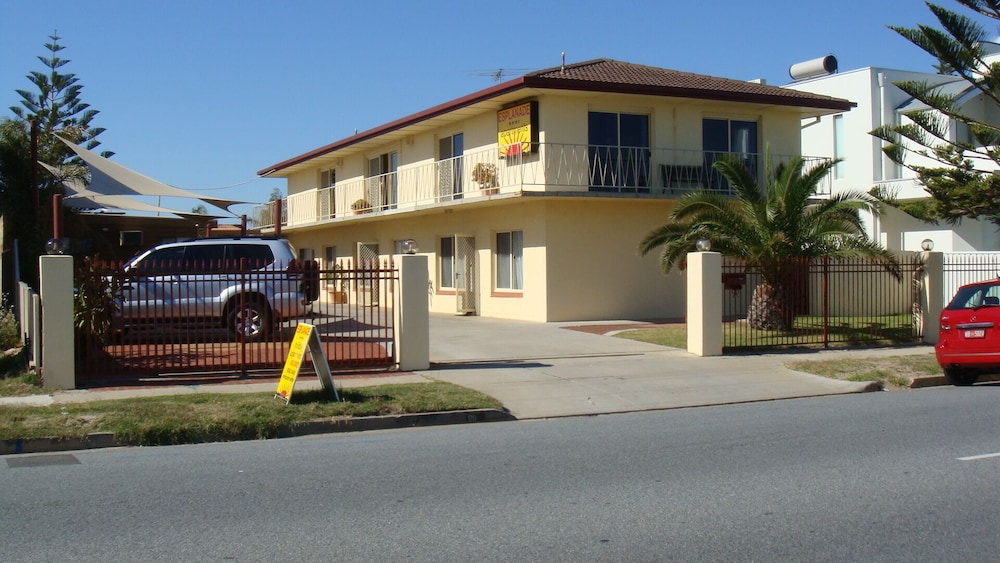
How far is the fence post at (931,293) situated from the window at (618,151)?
22.7ft

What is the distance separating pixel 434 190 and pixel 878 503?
809 inches

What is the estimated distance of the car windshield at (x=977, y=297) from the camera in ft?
45.3

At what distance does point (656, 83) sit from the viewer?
23047mm

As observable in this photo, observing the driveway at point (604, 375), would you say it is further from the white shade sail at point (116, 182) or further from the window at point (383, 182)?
the window at point (383, 182)

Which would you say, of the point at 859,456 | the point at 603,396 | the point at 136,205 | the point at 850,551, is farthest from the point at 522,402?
the point at 136,205

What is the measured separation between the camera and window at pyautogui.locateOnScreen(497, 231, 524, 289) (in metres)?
23.7

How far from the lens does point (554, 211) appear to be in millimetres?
22484

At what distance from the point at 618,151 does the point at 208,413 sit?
14.8 meters

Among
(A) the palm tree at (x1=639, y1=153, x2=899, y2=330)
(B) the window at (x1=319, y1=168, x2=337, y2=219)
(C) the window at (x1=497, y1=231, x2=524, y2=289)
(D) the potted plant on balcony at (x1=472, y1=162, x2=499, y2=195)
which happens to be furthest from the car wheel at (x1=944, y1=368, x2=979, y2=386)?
(B) the window at (x1=319, y1=168, x2=337, y2=219)

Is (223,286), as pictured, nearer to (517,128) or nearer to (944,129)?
(517,128)

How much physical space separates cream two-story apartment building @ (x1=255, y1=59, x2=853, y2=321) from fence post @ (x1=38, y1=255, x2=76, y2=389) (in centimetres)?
1031

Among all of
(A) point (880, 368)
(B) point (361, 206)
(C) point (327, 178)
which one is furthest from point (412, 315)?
(C) point (327, 178)

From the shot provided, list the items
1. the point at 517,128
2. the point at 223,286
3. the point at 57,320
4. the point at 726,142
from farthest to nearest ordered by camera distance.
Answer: the point at 726,142
the point at 517,128
the point at 223,286
the point at 57,320

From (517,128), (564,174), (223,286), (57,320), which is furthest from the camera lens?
(517,128)
